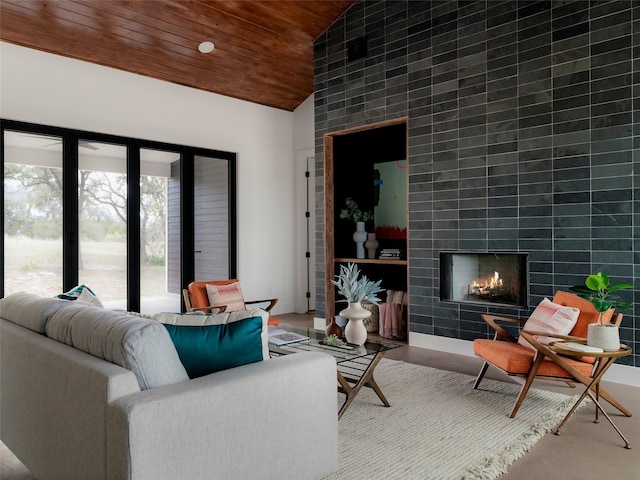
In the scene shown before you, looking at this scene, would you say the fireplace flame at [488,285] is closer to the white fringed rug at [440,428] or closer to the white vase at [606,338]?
the white fringed rug at [440,428]

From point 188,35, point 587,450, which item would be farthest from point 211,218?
point 587,450

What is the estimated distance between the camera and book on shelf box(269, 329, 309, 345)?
3372 millimetres

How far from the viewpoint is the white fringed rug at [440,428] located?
241 cm

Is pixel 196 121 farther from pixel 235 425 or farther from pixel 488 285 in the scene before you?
pixel 235 425

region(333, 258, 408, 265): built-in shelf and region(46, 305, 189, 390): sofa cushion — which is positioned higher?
region(333, 258, 408, 265): built-in shelf

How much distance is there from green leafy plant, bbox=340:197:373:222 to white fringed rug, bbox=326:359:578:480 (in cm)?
249

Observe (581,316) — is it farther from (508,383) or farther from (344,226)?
(344,226)

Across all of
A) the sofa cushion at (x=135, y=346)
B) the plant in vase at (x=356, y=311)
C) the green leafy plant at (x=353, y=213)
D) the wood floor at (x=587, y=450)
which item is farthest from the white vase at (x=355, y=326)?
the green leafy plant at (x=353, y=213)

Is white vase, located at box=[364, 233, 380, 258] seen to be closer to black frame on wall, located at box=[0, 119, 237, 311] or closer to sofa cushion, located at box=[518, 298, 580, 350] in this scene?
black frame on wall, located at box=[0, 119, 237, 311]

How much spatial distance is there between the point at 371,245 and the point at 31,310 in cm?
410

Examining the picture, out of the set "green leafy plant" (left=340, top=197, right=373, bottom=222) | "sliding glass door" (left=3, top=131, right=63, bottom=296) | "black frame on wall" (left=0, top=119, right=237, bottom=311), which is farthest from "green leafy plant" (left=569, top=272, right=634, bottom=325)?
"sliding glass door" (left=3, top=131, right=63, bottom=296)

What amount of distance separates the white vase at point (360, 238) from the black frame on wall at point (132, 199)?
1757 mm

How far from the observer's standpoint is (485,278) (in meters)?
4.70

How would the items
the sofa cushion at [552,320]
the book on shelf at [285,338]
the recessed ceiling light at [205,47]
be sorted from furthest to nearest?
the recessed ceiling light at [205,47]
the book on shelf at [285,338]
the sofa cushion at [552,320]
